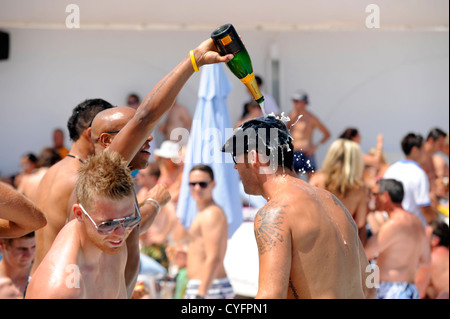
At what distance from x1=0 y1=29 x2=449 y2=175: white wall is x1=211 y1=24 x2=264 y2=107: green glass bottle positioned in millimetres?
6772

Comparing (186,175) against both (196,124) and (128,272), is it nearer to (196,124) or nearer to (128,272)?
(196,124)

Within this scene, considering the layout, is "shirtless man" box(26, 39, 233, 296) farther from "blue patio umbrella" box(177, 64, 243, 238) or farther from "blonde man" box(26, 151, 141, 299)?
"blue patio umbrella" box(177, 64, 243, 238)

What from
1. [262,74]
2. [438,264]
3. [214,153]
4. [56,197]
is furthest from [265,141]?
[262,74]

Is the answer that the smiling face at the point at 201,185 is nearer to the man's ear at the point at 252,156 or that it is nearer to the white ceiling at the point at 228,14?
the man's ear at the point at 252,156

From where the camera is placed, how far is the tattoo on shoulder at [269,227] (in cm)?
227

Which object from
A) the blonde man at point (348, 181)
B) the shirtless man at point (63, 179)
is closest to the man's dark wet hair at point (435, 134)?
the blonde man at point (348, 181)

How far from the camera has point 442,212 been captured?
24.9ft

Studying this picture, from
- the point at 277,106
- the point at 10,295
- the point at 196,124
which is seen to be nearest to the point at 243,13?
the point at 277,106

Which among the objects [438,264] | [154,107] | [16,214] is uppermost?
[154,107]

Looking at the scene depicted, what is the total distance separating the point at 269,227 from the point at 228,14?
258 inches

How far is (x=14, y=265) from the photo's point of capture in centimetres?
374

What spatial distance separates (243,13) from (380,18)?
2.16 metres

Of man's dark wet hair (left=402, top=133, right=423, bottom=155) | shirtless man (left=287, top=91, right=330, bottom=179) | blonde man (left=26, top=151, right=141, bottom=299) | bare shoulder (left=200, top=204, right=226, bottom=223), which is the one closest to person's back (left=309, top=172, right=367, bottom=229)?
bare shoulder (left=200, top=204, right=226, bottom=223)

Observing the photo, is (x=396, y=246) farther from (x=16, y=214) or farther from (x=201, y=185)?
(x=16, y=214)
